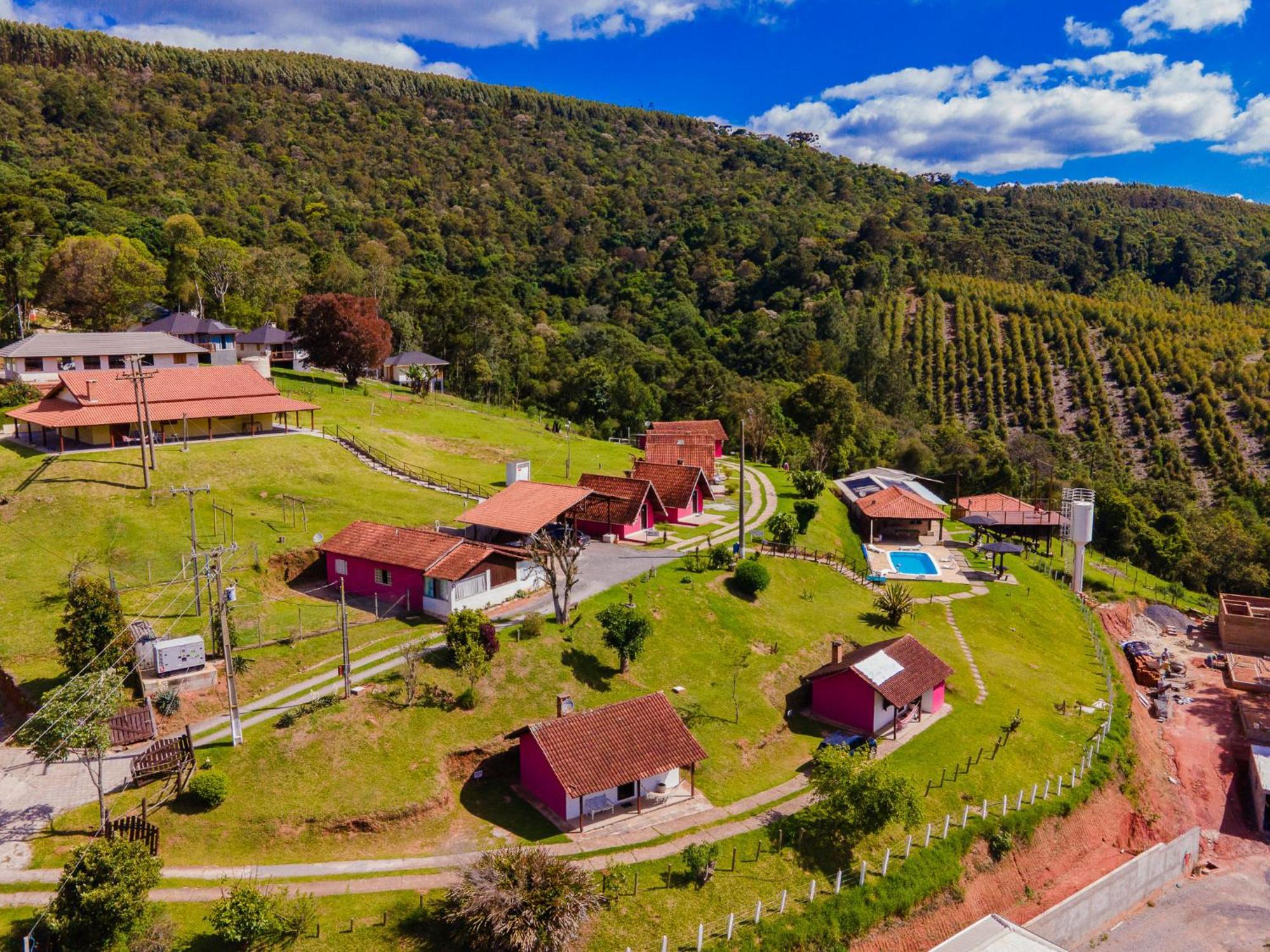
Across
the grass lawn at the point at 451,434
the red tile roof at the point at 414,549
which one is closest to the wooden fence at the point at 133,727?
the red tile roof at the point at 414,549

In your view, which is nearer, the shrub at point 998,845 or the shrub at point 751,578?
the shrub at point 998,845

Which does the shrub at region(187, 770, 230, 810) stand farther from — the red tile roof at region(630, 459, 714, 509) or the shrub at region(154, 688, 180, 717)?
the red tile roof at region(630, 459, 714, 509)

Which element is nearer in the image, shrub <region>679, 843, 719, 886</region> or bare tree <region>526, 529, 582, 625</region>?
shrub <region>679, 843, 719, 886</region>

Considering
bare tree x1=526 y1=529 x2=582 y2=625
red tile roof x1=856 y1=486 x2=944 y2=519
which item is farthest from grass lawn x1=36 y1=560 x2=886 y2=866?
red tile roof x1=856 y1=486 x2=944 y2=519

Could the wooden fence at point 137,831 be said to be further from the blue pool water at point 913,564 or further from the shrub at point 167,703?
the blue pool water at point 913,564

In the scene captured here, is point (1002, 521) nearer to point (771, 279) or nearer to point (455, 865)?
point (455, 865)

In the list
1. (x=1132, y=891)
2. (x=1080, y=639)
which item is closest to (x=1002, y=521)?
(x=1080, y=639)

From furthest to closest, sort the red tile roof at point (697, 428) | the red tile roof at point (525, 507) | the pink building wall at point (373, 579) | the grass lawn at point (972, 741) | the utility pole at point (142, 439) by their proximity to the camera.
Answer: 1. the red tile roof at point (697, 428)
2. the utility pole at point (142, 439)
3. the red tile roof at point (525, 507)
4. the pink building wall at point (373, 579)
5. the grass lawn at point (972, 741)
